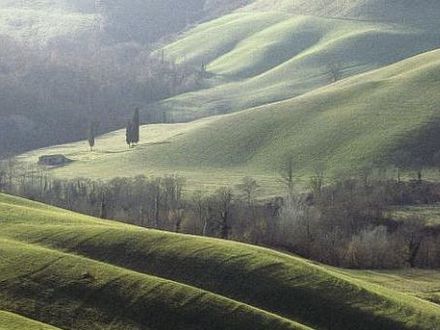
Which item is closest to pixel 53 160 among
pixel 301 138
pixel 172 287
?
pixel 301 138

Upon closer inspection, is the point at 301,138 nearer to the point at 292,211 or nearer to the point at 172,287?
the point at 292,211

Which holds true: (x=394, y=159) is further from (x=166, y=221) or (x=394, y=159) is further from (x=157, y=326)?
(x=157, y=326)

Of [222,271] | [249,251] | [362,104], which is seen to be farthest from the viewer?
[362,104]

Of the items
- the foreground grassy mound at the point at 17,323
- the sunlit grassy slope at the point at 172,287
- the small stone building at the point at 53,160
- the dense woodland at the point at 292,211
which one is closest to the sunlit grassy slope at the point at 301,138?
the small stone building at the point at 53,160

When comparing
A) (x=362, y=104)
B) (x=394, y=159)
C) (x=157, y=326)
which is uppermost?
(x=362, y=104)

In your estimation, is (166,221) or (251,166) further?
(251,166)

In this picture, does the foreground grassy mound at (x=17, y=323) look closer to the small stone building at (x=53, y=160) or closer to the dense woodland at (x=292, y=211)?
the dense woodland at (x=292, y=211)

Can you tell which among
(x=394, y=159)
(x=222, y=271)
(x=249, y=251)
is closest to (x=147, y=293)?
(x=222, y=271)
